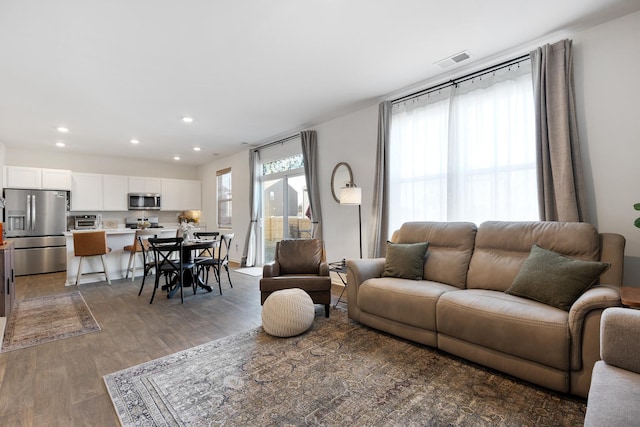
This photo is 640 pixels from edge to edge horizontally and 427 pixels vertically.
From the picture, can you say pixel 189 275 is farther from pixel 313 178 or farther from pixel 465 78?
pixel 465 78

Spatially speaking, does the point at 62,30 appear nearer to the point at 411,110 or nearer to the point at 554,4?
the point at 411,110

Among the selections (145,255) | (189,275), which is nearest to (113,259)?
(145,255)

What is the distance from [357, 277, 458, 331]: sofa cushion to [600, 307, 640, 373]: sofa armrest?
3.67 feet

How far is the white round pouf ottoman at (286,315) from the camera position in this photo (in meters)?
2.75

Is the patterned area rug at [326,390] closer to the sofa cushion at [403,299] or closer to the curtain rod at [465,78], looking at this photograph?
the sofa cushion at [403,299]

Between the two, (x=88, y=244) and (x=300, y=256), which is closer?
(x=300, y=256)

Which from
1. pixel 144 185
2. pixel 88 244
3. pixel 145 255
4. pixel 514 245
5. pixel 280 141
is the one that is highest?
pixel 280 141

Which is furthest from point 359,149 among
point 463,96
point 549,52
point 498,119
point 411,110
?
point 549,52

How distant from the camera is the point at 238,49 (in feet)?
9.51

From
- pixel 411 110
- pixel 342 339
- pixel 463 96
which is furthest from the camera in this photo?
pixel 411 110

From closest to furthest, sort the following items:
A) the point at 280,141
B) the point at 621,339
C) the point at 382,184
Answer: the point at 621,339, the point at 382,184, the point at 280,141

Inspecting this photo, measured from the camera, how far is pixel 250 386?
1996 millimetres

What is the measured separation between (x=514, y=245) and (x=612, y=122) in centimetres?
130

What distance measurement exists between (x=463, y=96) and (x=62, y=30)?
12.7ft
